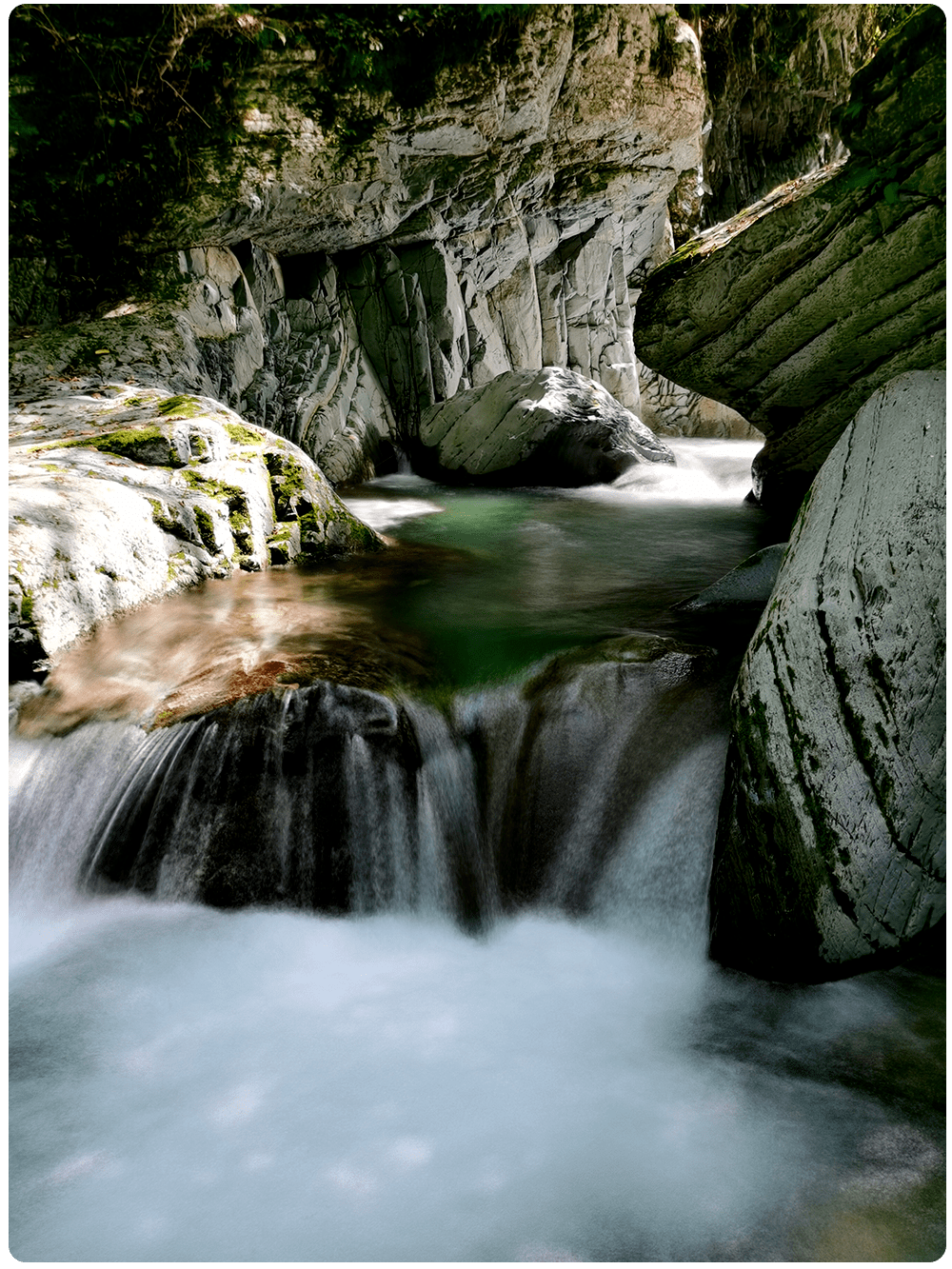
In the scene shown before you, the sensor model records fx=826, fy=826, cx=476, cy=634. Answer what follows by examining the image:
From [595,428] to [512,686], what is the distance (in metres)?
8.27

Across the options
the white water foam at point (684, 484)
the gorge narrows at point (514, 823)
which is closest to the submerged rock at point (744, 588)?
the gorge narrows at point (514, 823)

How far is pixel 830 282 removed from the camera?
4914 mm

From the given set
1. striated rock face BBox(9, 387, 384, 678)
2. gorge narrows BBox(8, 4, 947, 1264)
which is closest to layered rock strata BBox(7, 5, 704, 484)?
striated rock face BBox(9, 387, 384, 678)

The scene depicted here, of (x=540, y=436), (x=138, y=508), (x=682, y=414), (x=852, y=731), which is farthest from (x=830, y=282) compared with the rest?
(x=682, y=414)

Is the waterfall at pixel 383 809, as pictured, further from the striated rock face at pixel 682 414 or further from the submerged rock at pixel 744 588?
the striated rock face at pixel 682 414

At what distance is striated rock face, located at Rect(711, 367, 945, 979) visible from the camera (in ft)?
9.55

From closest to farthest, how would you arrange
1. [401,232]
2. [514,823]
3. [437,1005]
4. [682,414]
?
[437,1005], [514,823], [401,232], [682,414]

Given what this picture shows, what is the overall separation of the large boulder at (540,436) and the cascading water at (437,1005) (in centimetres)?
709

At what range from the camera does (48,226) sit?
379 inches

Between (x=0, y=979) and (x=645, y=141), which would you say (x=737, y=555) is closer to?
(x=0, y=979)

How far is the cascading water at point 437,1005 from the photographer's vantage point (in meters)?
2.41

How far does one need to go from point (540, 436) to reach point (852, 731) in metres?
9.22

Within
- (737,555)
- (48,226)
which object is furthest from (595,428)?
(48,226)

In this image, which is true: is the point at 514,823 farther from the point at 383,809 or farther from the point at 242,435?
the point at 242,435
